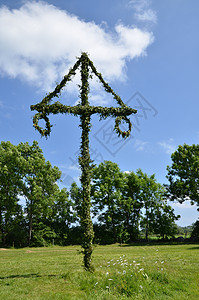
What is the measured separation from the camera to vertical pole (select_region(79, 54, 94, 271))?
8.68m

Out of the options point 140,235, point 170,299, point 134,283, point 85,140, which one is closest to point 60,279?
point 134,283

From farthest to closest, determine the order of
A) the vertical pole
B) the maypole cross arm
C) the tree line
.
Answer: the tree line < the maypole cross arm < the vertical pole

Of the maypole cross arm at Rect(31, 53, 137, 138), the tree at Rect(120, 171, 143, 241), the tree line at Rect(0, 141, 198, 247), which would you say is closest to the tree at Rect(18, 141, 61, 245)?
the tree line at Rect(0, 141, 198, 247)

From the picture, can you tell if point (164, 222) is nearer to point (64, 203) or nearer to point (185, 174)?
point (185, 174)

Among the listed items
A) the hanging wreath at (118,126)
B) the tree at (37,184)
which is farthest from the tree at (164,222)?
the hanging wreath at (118,126)

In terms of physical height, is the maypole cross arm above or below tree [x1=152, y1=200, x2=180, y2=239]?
above

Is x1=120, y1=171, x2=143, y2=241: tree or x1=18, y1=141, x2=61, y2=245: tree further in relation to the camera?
x1=120, y1=171, x2=143, y2=241: tree

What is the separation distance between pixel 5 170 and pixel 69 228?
14.6m

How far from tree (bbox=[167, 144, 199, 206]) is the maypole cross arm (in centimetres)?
2553

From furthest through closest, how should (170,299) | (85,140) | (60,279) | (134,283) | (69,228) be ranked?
(69,228), (85,140), (60,279), (134,283), (170,299)

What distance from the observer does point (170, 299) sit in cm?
547

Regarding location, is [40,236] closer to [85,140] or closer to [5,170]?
[5,170]

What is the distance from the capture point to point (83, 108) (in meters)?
9.74

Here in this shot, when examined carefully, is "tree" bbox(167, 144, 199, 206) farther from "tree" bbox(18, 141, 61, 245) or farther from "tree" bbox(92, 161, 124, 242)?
"tree" bbox(18, 141, 61, 245)
